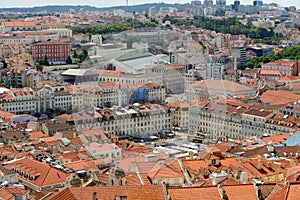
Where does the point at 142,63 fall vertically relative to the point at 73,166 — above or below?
above

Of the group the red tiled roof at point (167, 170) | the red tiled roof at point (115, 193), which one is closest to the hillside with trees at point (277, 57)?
the red tiled roof at point (167, 170)

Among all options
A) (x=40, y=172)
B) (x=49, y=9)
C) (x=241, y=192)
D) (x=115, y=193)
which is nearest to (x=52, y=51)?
(x=40, y=172)

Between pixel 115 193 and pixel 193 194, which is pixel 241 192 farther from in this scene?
pixel 115 193

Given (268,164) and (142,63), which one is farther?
(268,164)

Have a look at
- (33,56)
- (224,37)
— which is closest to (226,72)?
(33,56)

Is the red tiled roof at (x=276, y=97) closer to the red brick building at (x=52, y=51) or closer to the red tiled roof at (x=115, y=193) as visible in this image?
the red brick building at (x=52, y=51)

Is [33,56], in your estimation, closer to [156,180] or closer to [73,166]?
[73,166]

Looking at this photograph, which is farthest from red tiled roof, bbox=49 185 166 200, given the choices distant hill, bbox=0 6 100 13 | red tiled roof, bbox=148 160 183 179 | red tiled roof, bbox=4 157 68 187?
distant hill, bbox=0 6 100 13

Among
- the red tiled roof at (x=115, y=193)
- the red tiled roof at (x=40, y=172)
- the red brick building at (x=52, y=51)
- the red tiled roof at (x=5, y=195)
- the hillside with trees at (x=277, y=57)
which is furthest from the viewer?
the hillside with trees at (x=277, y=57)
